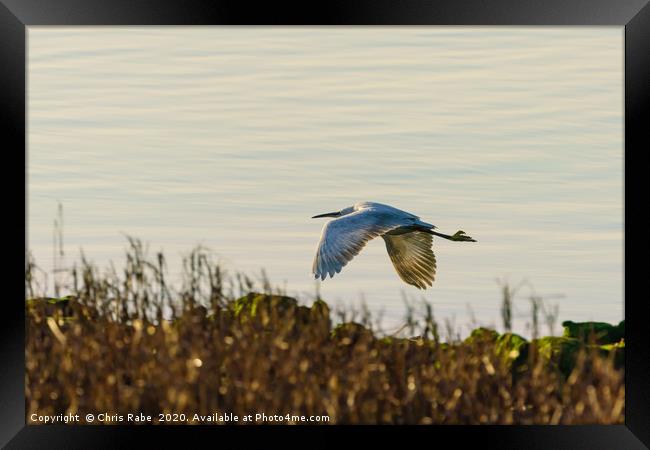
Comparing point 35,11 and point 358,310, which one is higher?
point 35,11

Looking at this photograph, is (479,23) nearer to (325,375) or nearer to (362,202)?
(362,202)

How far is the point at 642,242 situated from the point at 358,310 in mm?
1439

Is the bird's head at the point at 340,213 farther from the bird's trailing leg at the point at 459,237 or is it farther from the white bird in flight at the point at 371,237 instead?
the bird's trailing leg at the point at 459,237

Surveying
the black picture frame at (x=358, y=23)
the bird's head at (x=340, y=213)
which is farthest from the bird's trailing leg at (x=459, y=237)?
the black picture frame at (x=358, y=23)

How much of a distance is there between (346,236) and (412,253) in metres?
0.80

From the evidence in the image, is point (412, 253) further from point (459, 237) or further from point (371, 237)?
point (459, 237)

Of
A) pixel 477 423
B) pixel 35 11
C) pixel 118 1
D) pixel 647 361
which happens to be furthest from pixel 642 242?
pixel 35 11

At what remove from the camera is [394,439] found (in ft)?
18.6

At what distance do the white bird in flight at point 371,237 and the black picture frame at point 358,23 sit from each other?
86cm

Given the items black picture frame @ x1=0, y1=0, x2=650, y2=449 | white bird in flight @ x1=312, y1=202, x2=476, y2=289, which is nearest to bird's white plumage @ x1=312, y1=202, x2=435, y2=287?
white bird in flight @ x1=312, y1=202, x2=476, y2=289

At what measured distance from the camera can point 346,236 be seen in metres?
6.37

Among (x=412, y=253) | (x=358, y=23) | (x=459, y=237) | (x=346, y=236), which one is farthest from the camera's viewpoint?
(x=412, y=253)

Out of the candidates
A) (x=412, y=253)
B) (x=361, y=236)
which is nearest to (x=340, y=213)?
(x=361, y=236)

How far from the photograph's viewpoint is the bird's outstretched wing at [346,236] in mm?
6133
